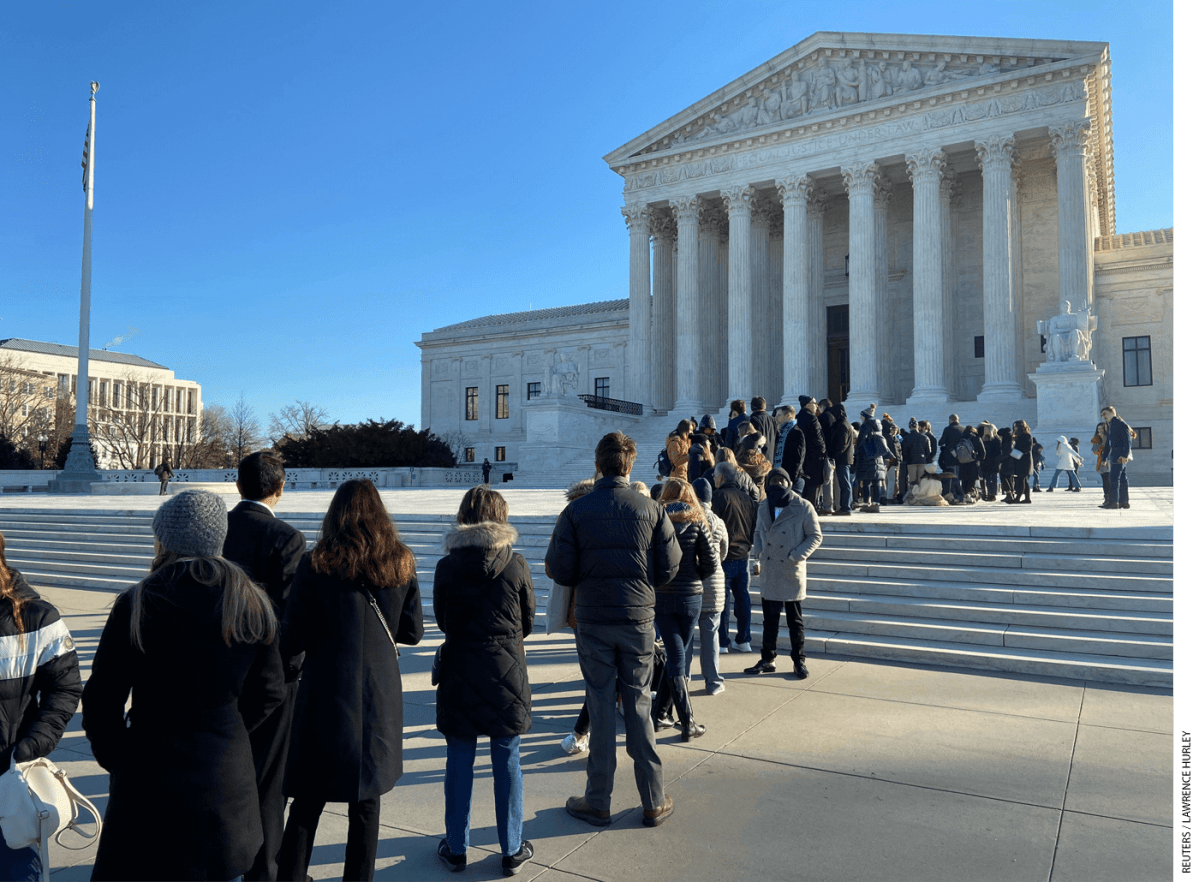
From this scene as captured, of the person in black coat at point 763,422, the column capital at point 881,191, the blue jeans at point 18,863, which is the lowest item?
the blue jeans at point 18,863

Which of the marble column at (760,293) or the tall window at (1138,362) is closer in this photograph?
the tall window at (1138,362)

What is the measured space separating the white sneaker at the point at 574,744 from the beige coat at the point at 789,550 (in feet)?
8.03

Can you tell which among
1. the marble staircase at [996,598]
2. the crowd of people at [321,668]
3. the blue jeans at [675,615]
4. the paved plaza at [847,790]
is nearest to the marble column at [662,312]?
the marble staircase at [996,598]

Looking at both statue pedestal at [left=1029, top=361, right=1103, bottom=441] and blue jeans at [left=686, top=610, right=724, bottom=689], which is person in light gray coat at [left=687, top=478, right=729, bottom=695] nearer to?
blue jeans at [left=686, top=610, right=724, bottom=689]

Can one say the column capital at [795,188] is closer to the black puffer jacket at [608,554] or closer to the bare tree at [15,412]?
the black puffer jacket at [608,554]

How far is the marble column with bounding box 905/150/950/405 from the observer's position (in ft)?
112

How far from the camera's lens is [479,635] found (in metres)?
4.02

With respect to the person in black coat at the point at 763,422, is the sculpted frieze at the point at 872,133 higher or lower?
higher

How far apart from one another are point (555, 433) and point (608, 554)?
29567mm

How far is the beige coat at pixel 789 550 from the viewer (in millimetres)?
7379

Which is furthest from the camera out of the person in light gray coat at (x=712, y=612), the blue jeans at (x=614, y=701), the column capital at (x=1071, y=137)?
the column capital at (x=1071, y=137)

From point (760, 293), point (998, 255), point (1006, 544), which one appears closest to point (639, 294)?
point (760, 293)

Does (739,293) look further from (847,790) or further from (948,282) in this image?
(847,790)

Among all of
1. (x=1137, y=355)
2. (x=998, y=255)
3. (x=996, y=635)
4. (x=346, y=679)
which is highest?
(x=998, y=255)
